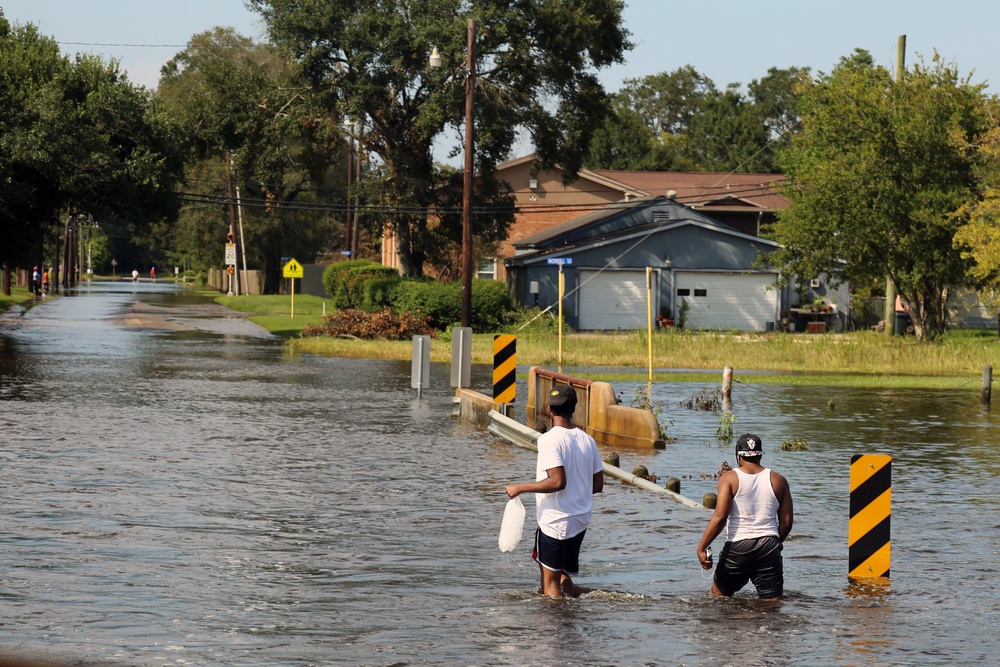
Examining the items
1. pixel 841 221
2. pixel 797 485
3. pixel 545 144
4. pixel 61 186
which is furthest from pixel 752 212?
pixel 797 485

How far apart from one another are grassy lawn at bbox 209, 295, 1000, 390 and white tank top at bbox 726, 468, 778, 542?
20050 millimetres

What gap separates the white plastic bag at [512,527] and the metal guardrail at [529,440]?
408 cm

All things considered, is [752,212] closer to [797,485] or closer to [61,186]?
[61,186]

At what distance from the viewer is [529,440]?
17094mm

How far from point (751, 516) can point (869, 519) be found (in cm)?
156

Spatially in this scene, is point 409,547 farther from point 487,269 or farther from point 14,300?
point 14,300

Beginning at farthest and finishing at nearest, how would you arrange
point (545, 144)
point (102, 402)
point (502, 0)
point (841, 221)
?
point (545, 144) → point (502, 0) → point (841, 221) → point (102, 402)

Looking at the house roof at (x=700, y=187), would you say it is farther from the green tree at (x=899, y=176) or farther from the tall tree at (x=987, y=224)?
the tall tree at (x=987, y=224)

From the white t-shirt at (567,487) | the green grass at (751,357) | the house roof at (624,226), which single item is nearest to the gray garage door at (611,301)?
the house roof at (624,226)

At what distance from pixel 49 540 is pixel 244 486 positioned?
324 cm

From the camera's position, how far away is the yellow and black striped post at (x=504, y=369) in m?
20.2

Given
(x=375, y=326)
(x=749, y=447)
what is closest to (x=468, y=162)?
(x=375, y=326)

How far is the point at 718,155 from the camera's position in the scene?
107500 millimetres

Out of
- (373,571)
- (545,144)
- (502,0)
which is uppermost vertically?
(502,0)
